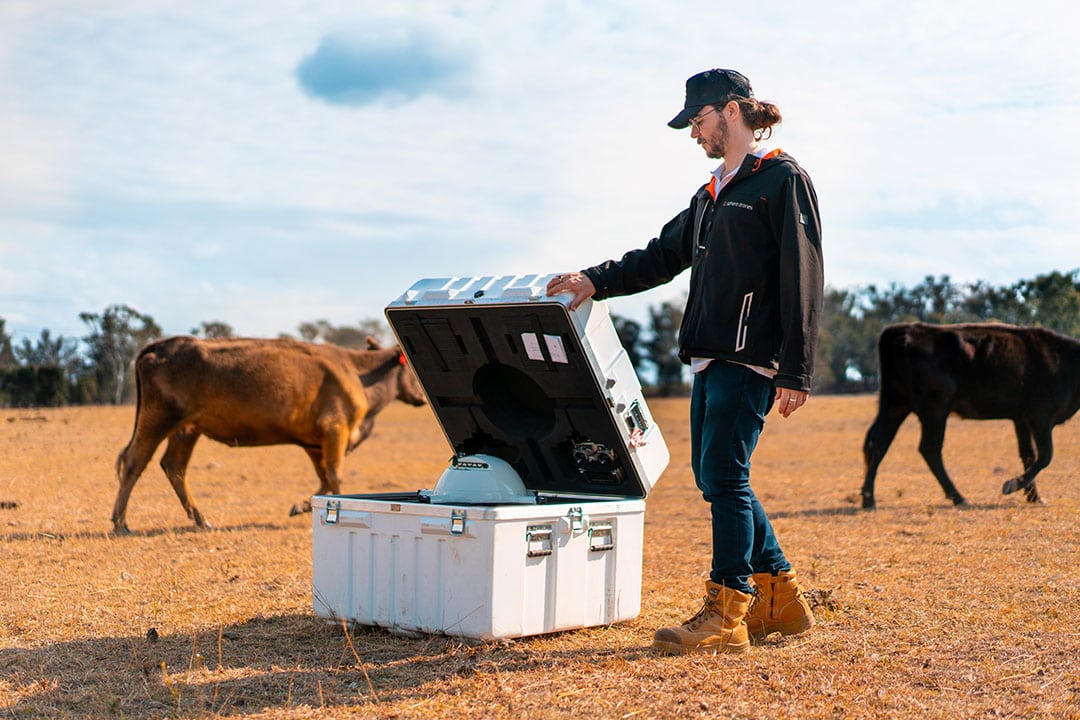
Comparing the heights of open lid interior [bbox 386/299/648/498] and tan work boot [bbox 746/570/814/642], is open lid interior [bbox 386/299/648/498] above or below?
above

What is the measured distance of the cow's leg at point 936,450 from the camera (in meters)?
11.5

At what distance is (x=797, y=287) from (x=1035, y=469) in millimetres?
8417

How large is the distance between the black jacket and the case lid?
58 centimetres

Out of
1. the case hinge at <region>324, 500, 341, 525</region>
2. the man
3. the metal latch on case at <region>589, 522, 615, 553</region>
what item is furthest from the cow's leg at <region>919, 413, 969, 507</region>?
the case hinge at <region>324, 500, 341, 525</region>

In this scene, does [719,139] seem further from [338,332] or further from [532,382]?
[338,332]

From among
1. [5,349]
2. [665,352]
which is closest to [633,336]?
[665,352]

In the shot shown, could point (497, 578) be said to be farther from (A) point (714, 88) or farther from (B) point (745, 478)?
(A) point (714, 88)

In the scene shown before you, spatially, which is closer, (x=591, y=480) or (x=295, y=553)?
(x=591, y=480)

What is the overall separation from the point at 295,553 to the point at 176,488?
3115 mm

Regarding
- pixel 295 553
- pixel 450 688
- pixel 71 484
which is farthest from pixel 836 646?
pixel 71 484

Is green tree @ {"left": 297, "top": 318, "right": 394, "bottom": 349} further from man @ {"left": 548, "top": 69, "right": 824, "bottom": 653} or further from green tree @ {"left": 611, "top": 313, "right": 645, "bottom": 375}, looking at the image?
man @ {"left": 548, "top": 69, "right": 824, "bottom": 653}

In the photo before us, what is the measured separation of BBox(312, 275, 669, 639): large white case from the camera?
16.2ft

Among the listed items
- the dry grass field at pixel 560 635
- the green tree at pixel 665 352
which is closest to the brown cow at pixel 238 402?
the dry grass field at pixel 560 635

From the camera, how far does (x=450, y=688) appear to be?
4.39m
